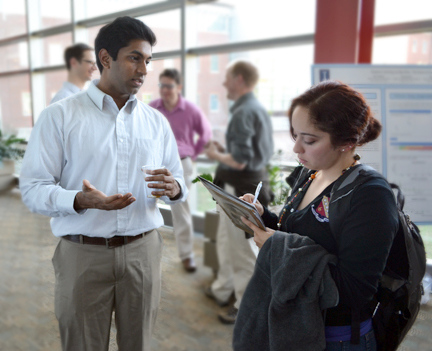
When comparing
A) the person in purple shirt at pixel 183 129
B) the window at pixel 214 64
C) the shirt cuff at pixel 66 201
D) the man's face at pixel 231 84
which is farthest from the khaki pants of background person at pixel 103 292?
the window at pixel 214 64

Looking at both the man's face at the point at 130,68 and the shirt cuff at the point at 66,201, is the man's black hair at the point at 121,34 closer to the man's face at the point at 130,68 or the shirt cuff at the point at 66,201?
the man's face at the point at 130,68

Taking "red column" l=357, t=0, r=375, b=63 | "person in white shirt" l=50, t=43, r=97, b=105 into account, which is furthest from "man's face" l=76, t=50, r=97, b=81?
"red column" l=357, t=0, r=375, b=63

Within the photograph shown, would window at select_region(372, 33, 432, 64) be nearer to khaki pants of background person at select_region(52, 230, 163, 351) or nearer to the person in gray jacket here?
the person in gray jacket

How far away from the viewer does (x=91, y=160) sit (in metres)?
1.36

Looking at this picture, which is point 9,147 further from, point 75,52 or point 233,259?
point 233,259

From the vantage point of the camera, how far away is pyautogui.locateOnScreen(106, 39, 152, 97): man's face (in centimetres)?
132

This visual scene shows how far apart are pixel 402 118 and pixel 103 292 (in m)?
1.82

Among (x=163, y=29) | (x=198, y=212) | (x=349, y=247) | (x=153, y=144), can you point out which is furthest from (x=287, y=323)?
(x=198, y=212)

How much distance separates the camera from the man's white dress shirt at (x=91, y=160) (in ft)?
4.22

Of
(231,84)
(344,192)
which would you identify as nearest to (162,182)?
(344,192)

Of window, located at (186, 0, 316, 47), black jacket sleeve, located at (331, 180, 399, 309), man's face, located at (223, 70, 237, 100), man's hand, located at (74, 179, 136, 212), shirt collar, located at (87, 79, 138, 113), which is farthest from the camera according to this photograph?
window, located at (186, 0, 316, 47)

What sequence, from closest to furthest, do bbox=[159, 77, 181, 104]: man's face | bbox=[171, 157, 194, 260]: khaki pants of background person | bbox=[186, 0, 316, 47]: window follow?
bbox=[159, 77, 181, 104]: man's face
bbox=[171, 157, 194, 260]: khaki pants of background person
bbox=[186, 0, 316, 47]: window

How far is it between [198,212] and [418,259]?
11.9 feet

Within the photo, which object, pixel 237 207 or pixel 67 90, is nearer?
pixel 237 207
